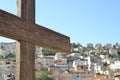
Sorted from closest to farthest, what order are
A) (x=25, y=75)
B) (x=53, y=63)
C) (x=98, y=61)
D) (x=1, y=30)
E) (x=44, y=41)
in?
1. (x=1, y=30)
2. (x=25, y=75)
3. (x=44, y=41)
4. (x=53, y=63)
5. (x=98, y=61)

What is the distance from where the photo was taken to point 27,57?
5.08 feet

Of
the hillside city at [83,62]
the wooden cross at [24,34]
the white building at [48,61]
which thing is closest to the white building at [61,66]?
the hillside city at [83,62]

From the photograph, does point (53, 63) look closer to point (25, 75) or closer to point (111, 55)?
point (111, 55)

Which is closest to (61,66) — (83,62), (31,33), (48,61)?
(48,61)

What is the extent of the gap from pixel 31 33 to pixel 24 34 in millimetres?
56

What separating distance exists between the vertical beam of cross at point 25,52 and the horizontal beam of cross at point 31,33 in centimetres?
3

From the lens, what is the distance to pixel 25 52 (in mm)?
1539

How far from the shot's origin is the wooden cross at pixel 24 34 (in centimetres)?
145

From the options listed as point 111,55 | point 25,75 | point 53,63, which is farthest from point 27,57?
point 111,55

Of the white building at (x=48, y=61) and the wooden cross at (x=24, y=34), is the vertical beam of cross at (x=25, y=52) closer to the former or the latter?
the wooden cross at (x=24, y=34)

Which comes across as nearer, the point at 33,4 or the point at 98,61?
the point at 33,4

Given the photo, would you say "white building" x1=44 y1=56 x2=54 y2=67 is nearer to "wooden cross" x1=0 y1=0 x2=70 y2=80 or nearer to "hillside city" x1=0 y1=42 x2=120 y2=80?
"hillside city" x1=0 y1=42 x2=120 y2=80

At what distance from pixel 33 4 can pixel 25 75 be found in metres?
0.31

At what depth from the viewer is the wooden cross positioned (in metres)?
1.45
